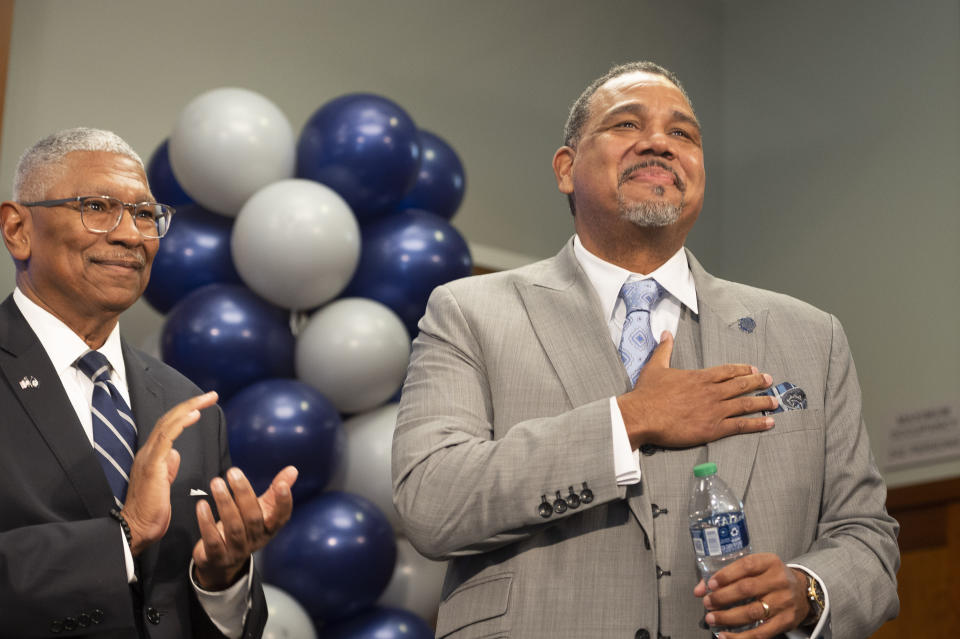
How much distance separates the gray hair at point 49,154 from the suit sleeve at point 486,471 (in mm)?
876

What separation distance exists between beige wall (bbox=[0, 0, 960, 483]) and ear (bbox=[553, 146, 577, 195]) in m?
2.61

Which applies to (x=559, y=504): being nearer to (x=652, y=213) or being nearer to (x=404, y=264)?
(x=652, y=213)

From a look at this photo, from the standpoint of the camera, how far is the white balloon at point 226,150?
12.1 ft

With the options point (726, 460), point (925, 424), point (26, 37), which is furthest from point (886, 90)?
point (726, 460)

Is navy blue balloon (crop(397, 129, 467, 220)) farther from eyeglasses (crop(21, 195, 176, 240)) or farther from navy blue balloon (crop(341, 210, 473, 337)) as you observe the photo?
eyeglasses (crop(21, 195, 176, 240))

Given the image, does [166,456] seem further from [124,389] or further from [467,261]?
[467,261]

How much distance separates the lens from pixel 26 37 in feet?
14.4

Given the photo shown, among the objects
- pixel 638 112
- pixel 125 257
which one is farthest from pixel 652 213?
pixel 125 257

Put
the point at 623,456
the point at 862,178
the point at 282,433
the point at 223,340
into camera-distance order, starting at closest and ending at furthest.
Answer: the point at 623,456 < the point at 282,433 < the point at 223,340 < the point at 862,178

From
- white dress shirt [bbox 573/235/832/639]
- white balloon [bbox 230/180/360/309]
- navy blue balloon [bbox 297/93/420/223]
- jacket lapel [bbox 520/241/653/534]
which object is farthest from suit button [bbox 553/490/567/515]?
navy blue balloon [bbox 297/93/420/223]

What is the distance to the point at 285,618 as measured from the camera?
3273 mm

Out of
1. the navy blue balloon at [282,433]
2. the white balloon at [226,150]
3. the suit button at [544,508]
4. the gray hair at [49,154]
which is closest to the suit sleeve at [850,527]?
the suit button at [544,508]

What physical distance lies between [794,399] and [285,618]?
1.90 m

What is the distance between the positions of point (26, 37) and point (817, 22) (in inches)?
169
